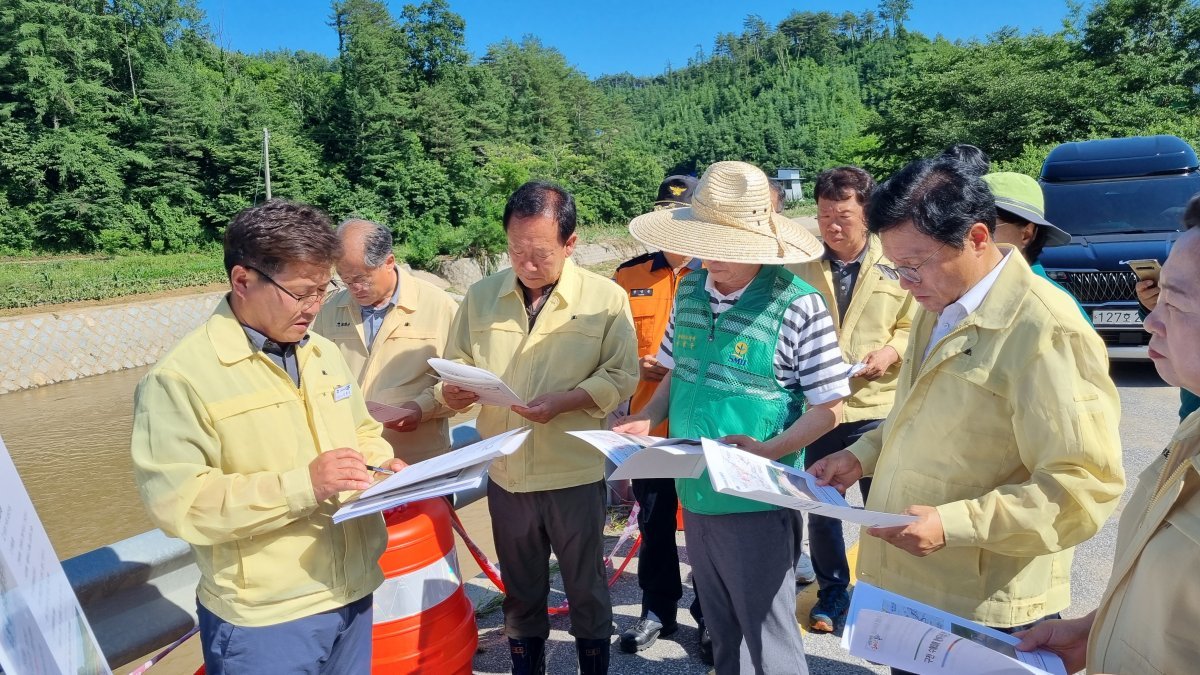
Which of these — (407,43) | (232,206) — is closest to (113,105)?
(232,206)

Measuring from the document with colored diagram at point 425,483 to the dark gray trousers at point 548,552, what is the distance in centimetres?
88

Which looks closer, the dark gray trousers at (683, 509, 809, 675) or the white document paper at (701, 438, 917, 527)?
the white document paper at (701, 438, 917, 527)

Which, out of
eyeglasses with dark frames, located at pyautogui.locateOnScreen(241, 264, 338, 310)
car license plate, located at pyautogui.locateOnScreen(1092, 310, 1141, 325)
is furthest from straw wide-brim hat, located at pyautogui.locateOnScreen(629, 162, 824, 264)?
car license plate, located at pyautogui.locateOnScreen(1092, 310, 1141, 325)

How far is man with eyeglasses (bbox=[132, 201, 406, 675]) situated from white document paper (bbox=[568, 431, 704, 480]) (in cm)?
62

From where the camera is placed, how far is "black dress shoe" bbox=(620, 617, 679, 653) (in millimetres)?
3178

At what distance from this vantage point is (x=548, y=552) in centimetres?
287

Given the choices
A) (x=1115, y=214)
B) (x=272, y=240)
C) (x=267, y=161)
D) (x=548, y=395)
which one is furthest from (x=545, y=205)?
(x=267, y=161)

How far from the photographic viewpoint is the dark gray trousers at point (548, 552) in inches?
108

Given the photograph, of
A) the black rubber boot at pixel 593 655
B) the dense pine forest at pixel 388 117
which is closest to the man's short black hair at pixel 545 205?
the black rubber boot at pixel 593 655

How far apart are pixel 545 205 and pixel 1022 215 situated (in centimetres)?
159

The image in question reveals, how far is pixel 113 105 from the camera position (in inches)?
1430

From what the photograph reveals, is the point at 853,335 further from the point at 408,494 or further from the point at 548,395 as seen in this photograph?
the point at 408,494

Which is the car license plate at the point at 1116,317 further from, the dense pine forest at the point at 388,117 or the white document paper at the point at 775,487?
the dense pine forest at the point at 388,117

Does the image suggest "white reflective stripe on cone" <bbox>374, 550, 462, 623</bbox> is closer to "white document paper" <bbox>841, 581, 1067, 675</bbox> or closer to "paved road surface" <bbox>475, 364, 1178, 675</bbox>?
"paved road surface" <bbox>475, 364, 1178, 675</bbox>
